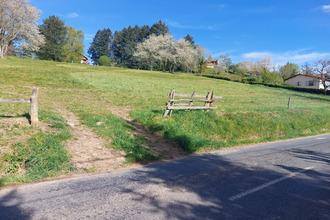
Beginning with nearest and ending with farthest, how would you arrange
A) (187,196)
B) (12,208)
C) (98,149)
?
(12,208), (187,196), (98,149)

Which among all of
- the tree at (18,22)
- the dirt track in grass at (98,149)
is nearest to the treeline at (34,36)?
the tree at (18,22)

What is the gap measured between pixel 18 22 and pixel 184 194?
4885cm

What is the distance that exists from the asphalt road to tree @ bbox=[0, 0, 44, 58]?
4523cm

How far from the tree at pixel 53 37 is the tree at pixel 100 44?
25390mm

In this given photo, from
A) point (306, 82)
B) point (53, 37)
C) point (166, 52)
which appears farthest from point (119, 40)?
point (306, 82)

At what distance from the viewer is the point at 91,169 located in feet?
22.4

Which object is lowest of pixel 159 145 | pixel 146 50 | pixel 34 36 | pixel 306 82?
pixel 159 145

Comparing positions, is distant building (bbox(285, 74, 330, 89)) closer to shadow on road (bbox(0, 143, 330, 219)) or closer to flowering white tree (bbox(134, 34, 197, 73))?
flowering white tree (bbox(134, 34, 197, 73))

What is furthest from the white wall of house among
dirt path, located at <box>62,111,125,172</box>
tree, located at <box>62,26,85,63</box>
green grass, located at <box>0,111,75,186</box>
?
green grass, located at <box>0,111,75,186</box>

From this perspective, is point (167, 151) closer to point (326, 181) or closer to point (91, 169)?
point (91, 169)

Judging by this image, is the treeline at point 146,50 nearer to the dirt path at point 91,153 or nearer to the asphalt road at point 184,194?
the dirt path at point 91,153

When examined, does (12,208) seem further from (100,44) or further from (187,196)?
(100,44)

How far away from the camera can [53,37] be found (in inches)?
3066

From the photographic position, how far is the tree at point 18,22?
39.1 meters
